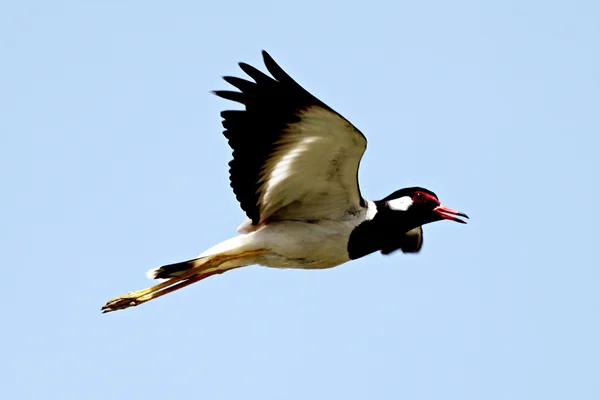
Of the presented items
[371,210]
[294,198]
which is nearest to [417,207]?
[371,210]

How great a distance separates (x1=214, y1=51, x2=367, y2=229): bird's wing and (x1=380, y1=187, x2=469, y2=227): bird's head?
1.34 ft

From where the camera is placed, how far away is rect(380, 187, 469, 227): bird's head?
12.0 m

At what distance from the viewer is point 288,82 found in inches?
406

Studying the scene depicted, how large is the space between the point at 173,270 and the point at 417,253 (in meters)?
3.35

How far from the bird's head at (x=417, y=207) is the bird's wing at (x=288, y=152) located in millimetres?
407

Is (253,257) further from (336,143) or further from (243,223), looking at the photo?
(336,143)

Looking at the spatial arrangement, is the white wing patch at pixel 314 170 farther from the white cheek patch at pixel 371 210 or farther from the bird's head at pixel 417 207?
the bird's head at pixel 417 207

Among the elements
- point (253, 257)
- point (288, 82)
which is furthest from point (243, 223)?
point (288, 82)

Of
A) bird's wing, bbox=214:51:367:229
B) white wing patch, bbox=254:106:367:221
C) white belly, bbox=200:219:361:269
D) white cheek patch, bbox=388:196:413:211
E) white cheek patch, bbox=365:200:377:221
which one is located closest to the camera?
bird's wing, bbox=214:51:367:229

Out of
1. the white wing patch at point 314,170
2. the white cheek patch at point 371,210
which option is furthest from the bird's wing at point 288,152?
the white cheek patch at point 371,210

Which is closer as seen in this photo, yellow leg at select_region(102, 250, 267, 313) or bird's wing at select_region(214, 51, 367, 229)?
bird's wing at select_region(214, 51, 367, 229)

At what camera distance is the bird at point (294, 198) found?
10.6 meters

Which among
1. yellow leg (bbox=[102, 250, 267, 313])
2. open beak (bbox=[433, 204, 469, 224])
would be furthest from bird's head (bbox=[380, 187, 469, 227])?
yellow leg (bbox=[102, 250, 267, 313])

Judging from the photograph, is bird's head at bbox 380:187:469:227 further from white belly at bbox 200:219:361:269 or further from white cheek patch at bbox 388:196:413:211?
white belly at bbox 200:219:361:269
